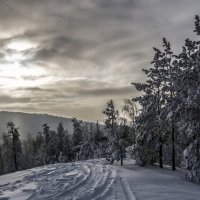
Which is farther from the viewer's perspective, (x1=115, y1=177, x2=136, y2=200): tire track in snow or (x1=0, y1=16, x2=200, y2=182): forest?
(x1=0, y1=16, x2=200, y2=182): forest

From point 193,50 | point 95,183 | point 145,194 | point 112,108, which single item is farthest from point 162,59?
point 112,108

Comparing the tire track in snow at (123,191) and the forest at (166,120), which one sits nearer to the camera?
the tire track in snow at (123,191)

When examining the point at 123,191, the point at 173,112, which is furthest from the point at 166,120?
the point at 123,191

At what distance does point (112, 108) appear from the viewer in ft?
219

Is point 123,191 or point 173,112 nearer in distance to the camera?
point 123,191

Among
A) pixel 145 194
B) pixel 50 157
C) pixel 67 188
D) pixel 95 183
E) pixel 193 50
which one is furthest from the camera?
pixel 50 157

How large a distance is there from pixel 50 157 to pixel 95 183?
6069 centimetres

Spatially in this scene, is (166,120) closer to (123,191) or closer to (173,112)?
(173,112)

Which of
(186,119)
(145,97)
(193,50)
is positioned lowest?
(186,119)

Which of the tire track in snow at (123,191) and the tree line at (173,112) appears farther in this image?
the tree line at (173,112)

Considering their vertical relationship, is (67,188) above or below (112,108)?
below

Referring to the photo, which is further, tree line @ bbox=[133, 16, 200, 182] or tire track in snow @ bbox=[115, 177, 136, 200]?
tree line @ bbox=[133, 16, 200, 182]

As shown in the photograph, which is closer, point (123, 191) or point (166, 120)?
point (123, 191)

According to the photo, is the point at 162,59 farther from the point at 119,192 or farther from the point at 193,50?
the point at 119,192
